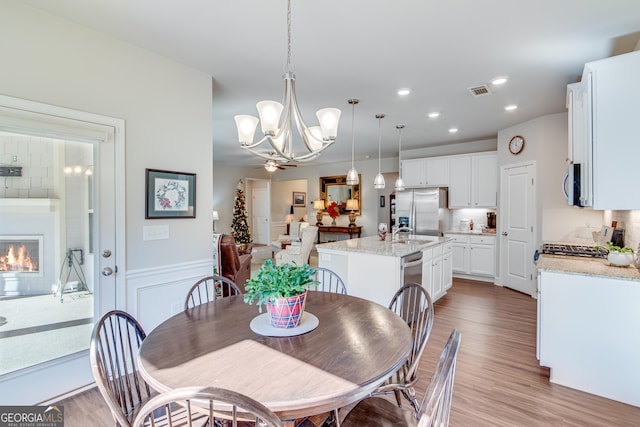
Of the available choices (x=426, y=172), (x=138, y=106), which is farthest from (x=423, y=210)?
(x=138, y=106)

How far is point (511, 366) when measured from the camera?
2666 mm

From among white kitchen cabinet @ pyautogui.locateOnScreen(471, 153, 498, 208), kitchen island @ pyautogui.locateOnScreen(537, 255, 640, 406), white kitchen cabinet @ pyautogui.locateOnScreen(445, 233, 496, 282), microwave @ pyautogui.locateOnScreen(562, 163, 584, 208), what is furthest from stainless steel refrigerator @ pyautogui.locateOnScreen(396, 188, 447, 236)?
kitchen island @ pyautogui.locateOnScreen(537, 255, 640, 406)

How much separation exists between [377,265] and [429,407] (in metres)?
2.53

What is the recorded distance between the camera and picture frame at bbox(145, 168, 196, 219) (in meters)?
2.59

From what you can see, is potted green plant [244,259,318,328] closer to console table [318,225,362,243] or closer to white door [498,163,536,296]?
white door [498,163,536,296]

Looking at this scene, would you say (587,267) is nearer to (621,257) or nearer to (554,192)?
(621,257)

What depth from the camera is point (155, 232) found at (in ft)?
8.64

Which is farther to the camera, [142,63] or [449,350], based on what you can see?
[142,63]

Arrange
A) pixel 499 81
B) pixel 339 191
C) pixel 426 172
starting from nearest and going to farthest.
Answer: pixel 499 81, pixel 426 172, pixel 339 191

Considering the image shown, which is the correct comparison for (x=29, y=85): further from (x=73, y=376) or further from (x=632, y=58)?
(x=632, y=58)

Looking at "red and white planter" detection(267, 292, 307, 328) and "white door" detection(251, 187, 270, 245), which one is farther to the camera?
"white door" detection(251, 187, 270, 245)

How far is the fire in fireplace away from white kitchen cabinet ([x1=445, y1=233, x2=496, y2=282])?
553 cm

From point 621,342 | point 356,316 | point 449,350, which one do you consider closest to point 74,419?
point 356,316

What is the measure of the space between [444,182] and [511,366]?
421 cm
